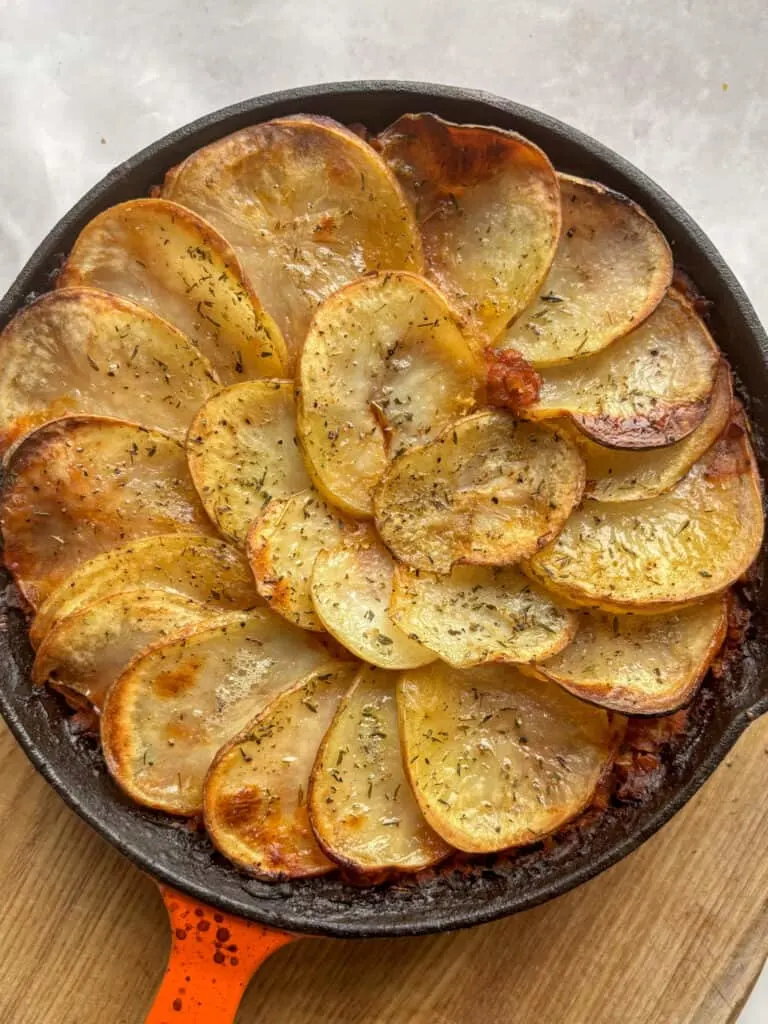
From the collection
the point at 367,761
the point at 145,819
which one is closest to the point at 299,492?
the point at 367,761

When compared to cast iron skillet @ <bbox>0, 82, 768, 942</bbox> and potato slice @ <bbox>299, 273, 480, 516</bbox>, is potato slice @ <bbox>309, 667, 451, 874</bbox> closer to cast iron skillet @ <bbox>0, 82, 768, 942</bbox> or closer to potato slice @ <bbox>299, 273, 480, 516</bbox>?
cast iron skillet @ <bbox>0, 82, 768, 942</bbox>

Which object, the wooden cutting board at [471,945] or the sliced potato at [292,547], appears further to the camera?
the wooden cutting board at [471,945]

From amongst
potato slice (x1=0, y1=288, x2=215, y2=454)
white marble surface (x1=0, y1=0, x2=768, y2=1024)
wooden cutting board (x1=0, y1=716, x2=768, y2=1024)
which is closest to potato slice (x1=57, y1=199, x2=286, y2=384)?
potato slice (x1=0, y1=288, x2=215, y2=454)

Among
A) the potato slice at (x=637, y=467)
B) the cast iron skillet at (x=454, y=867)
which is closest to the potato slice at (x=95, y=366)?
the cast iron skillet at (x=454, y=867)

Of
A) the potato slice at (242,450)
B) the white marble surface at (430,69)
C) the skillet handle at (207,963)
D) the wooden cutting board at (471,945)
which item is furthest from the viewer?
the white marble surface at (430,69)

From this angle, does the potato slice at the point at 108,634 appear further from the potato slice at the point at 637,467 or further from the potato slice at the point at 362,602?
the potato slice at the point at 637,467

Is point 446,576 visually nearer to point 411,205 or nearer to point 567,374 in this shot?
point 567,374
